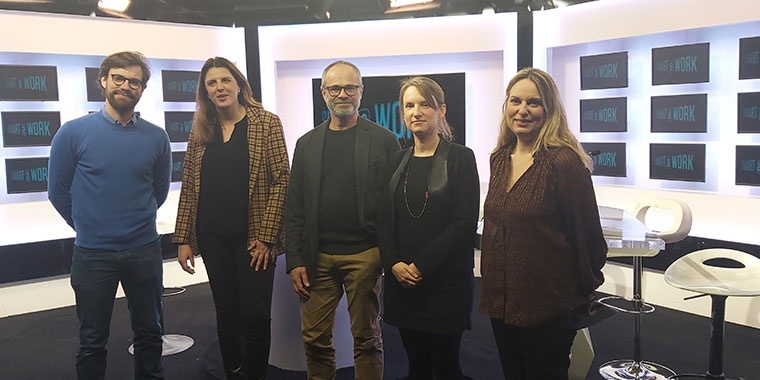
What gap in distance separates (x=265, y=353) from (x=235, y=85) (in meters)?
1.21

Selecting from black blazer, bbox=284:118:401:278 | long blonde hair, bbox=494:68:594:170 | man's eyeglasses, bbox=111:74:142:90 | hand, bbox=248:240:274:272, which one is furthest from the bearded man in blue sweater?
long blonde hair, bbox=494:68:594:170

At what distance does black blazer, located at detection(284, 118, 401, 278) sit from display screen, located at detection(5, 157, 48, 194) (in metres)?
3.06

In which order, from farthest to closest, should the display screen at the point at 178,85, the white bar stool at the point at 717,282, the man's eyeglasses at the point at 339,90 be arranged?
the display screen at the point at 178,85, the white bar stool at the point at 717,282, the man's eyeglasses at the point at 339,90

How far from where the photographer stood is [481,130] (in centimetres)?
551

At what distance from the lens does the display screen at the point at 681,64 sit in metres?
4.29

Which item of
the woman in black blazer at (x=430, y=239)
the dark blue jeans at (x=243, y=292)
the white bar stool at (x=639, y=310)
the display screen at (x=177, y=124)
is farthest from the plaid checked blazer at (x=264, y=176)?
the display screen at (x=177, y=124)

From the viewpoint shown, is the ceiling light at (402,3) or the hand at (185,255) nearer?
the hand at (185,255)

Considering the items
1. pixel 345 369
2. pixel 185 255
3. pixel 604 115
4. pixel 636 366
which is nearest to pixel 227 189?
pixel 185 255

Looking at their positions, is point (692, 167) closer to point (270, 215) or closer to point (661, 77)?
point (661, 77)

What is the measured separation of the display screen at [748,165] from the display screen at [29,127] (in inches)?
196

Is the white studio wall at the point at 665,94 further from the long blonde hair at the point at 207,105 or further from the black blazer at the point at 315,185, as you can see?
the long blonde hair at the point at 207,105

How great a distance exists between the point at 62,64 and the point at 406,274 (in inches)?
152

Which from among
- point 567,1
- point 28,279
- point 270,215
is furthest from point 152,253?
point 567,1

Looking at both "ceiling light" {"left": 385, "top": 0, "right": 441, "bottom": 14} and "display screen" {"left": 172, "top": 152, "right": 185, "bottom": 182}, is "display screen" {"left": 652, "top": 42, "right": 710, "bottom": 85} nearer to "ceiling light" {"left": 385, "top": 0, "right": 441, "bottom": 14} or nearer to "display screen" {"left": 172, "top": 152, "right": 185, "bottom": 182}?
"ceiling light" {"left": 385, "top": 0, "right": 441, "bottom": 14}
